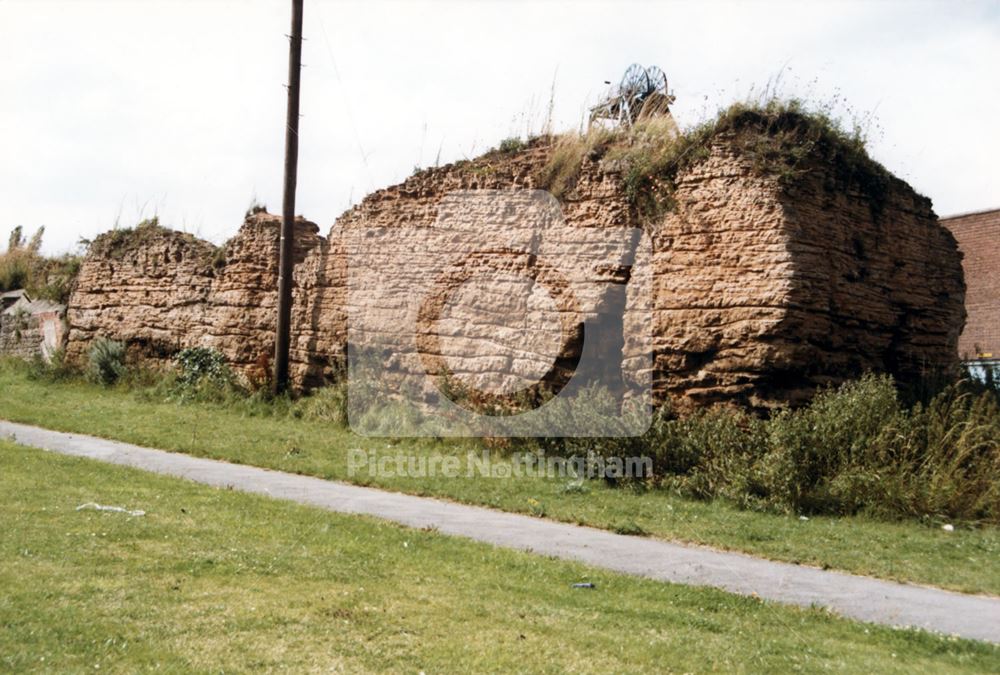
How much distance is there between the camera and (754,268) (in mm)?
11773

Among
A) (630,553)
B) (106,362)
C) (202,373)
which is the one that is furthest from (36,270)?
(630,553)

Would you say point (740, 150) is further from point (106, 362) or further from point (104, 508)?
point (106, 362)

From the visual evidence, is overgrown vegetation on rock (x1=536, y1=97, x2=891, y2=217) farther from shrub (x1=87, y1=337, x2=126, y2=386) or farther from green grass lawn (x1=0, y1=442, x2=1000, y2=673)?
shrub (x1=87, y1=337, x2=126, y2=386)

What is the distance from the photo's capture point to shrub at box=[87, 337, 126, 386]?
775 inches

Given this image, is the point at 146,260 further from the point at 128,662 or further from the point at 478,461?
the point at 128,662

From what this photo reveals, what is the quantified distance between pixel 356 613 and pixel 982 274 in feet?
86.8

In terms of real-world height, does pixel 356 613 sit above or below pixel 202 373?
below

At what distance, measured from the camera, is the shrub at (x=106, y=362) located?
1969 cm

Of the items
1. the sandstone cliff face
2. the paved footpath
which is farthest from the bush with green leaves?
the paved footpath

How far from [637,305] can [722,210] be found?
183 centimetres

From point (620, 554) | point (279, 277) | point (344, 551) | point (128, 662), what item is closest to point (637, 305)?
point (620, 554)

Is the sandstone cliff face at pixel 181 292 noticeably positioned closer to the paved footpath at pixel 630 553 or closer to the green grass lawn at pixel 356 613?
the paved footpath at pixel 630 553

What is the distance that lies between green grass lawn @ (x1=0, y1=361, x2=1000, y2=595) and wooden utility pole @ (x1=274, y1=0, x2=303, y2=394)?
147 cm

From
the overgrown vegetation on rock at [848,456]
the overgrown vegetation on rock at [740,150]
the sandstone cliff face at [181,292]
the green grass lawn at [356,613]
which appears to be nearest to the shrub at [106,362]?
the sandstone cliff face at [181,292]
